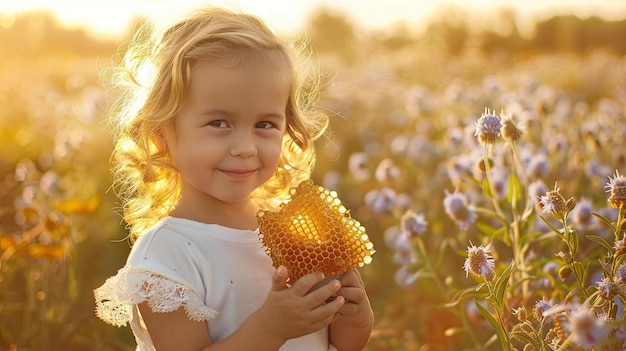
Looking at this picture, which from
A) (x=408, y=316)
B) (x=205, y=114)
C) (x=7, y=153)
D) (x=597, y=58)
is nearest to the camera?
(x=205, y=114)

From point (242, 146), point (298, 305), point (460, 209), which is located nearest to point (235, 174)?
point (242, 146)

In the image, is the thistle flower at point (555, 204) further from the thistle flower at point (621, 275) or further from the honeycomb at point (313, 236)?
the honeycomb at point (313, 236)

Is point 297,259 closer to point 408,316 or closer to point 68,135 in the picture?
point 408,316

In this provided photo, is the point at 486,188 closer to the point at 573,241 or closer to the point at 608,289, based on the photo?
the point at 573,241

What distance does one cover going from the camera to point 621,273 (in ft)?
4.91

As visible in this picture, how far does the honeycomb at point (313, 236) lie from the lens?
63.7 inches

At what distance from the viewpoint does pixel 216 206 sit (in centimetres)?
194

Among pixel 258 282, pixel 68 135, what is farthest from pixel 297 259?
pixel 68 135

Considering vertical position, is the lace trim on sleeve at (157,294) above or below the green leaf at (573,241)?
below

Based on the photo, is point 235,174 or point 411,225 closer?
point 235,174

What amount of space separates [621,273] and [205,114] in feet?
3.03

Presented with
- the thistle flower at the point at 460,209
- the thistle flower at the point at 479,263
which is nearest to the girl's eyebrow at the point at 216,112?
the thistle flower at the point at 479,263

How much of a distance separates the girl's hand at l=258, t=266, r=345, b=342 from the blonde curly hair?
1.66 feet

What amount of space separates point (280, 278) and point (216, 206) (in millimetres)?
400
